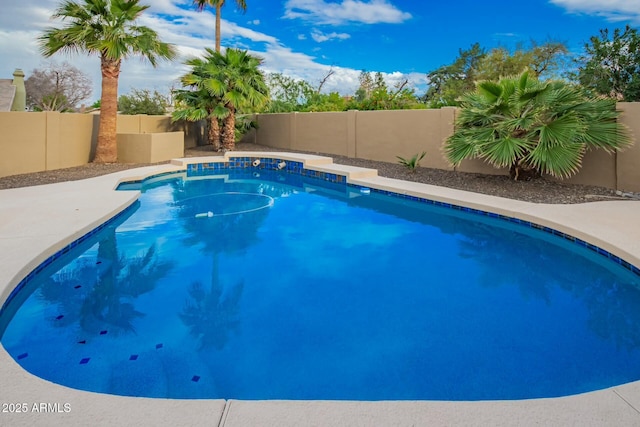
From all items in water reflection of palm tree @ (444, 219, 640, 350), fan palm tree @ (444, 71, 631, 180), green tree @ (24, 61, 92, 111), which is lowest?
water reflection of palm tree @ (444, 219, 640, 350)

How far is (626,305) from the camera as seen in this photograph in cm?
411

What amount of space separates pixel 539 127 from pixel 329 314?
6.12 m

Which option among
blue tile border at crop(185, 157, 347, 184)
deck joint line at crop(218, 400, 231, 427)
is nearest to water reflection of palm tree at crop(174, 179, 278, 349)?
deck joint line at crop(218, 400, 231, 427)

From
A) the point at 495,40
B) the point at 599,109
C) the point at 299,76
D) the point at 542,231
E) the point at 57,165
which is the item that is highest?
the point at 495,40

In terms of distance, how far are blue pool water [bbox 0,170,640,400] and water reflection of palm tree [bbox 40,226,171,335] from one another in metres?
0.02

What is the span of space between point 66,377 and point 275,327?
4.91 feet

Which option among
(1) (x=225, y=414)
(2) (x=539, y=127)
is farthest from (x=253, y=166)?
(1) (x=225, y=414)

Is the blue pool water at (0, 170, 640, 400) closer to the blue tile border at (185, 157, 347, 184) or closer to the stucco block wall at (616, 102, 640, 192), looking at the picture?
the stucco block wall at (616, 102, 640, 192)

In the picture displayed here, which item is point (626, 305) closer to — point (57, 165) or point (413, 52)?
point (57, 165)

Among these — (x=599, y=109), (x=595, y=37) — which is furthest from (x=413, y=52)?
(x=599, y=109)

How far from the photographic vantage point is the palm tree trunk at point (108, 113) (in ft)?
39.5

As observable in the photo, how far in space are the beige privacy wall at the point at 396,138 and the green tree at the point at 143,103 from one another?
7799mm

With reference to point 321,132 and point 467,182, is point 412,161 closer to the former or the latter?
point 467,182

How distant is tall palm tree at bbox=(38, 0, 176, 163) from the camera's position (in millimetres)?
11250
